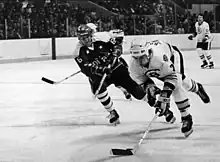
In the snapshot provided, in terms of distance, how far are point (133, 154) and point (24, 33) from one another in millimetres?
8791

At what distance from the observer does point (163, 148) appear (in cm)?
346

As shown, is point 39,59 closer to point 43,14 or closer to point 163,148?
point 43,14

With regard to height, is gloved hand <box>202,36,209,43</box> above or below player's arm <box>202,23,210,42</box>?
below

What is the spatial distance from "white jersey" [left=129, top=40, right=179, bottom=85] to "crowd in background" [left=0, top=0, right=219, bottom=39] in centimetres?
810

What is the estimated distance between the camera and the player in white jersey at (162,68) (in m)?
3.49

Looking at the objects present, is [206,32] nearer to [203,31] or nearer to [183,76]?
[203,31]

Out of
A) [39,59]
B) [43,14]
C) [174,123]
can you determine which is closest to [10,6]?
[43,14]

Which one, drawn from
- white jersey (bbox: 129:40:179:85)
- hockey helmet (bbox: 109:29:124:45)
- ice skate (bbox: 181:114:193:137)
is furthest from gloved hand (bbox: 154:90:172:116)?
hockey helmet (bbox: 109:29:124:45)

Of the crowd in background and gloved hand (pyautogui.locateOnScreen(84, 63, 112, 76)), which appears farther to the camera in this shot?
the crowd in background

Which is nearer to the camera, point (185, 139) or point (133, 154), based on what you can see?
point (133, 154)

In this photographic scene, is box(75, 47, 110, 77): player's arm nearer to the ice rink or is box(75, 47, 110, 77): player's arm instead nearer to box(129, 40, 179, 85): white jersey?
the ice rink

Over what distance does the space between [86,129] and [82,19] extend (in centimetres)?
→ 960

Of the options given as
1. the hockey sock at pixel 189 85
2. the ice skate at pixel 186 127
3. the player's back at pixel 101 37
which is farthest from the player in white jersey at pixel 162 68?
the player's back at pixel 101 37

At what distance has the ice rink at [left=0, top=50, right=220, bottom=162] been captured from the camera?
10.8 ft
